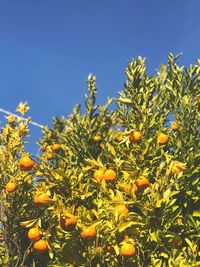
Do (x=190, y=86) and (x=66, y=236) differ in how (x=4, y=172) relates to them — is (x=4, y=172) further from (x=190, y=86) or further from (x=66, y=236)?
(x=190, y=86)

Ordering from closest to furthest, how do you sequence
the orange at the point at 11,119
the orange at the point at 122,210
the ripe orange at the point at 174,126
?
the orange at the point at 122,210 < the ripe orange at the point at 174,126 < the orange at the point at 11,119

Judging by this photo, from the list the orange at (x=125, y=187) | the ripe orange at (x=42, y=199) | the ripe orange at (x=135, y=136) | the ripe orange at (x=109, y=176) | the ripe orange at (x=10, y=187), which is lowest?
the ripe orange at (x=42, y=199)

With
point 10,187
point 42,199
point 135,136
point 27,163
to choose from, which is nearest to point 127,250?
point 42,199

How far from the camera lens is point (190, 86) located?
21.9 ft

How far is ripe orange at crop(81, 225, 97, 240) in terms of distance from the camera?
15.7 feet

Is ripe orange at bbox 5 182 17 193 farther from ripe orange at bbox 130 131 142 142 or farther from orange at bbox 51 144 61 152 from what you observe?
ripe orange at bbox 130 131 142 142

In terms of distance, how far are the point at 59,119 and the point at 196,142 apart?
163 inches

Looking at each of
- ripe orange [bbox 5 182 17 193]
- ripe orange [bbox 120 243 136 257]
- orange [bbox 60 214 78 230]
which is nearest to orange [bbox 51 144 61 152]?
ripe orange [bbox 5 182 17 193]

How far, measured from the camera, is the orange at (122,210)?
478cm

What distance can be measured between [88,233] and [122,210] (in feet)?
1.49

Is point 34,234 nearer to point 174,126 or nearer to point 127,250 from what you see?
point 127,250

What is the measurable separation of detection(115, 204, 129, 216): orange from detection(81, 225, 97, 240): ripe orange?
34cm

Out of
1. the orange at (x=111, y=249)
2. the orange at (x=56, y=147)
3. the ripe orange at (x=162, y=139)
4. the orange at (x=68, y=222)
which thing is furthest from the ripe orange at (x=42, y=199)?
the orange at (x=56, y=147)

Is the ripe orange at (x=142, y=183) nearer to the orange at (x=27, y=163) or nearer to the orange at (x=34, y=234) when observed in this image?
the orange at (x=34, y=234)
